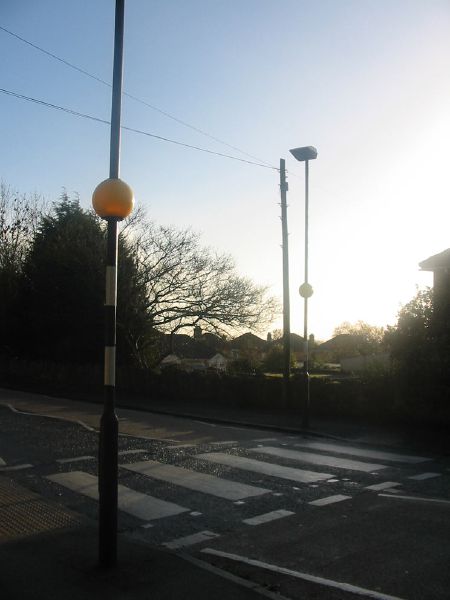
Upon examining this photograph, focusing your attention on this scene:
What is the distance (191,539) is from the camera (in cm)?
647

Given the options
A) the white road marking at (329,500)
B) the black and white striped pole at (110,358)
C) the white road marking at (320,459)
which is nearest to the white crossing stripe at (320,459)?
the white road marking at (320,459)

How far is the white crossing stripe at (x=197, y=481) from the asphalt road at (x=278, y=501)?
0.02 meters

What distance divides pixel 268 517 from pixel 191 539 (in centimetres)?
119

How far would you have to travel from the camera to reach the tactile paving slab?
6.46m

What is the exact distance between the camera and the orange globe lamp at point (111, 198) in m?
5.39

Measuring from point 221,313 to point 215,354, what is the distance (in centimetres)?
5402

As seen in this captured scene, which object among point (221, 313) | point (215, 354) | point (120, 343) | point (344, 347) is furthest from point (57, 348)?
point (344, 347)

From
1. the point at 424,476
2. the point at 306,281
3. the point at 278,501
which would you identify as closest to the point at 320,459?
the point at 424,476

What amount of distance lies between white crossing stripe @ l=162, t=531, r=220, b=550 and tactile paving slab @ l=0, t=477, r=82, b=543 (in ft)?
3.73

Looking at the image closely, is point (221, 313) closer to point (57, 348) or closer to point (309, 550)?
point (57, 348)

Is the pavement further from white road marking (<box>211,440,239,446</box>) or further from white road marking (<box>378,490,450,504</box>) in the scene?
white road marking (<box>211,440,239,446</box>)

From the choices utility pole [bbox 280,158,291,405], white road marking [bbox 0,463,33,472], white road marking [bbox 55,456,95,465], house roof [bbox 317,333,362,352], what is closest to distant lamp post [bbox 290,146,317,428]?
utility pole [bbox 280,158,291,405]

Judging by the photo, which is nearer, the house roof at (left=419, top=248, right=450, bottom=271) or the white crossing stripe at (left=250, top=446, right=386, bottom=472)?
the white crossing stripe at (left=250, top=446, right=386, bottom=472)

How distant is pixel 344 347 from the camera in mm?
92750
